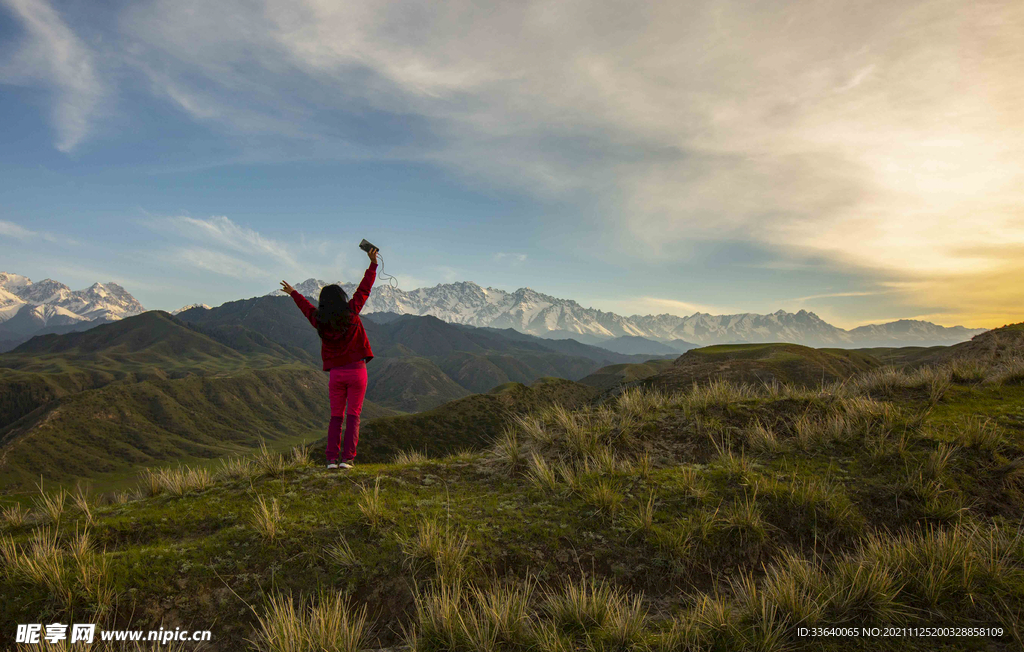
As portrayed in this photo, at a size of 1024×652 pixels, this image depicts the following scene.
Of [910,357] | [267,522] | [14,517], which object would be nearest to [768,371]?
[267,522]

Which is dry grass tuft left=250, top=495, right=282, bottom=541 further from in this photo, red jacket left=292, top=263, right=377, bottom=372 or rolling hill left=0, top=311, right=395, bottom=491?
rolling hill left=0, top=311, right=395, bottom=491

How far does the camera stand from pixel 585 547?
178 inches

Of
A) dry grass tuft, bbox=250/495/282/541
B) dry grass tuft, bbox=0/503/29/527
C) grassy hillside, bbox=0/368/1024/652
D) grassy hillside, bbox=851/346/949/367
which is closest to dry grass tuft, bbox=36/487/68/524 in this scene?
grassy hillside, bbox=0/368/1024/652

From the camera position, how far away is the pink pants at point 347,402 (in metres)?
7.56

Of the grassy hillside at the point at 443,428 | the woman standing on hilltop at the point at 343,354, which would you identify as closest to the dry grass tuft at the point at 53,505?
the woman standing on hilltop at the point at 343,354

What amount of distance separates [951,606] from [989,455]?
361cm

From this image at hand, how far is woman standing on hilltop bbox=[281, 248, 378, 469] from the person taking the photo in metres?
7.51

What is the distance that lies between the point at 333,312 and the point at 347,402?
5.41 ft

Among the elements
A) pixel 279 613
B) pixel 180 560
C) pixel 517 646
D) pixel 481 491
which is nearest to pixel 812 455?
pixel 481 491

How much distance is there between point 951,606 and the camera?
3.31 metres

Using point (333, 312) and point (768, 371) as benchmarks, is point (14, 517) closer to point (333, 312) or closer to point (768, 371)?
point (333, 312)

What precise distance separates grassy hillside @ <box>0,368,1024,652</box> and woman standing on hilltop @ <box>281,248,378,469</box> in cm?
91

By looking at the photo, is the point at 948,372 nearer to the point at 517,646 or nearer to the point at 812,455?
the point at 812,455

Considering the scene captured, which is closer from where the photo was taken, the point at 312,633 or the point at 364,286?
the point at 312,633
